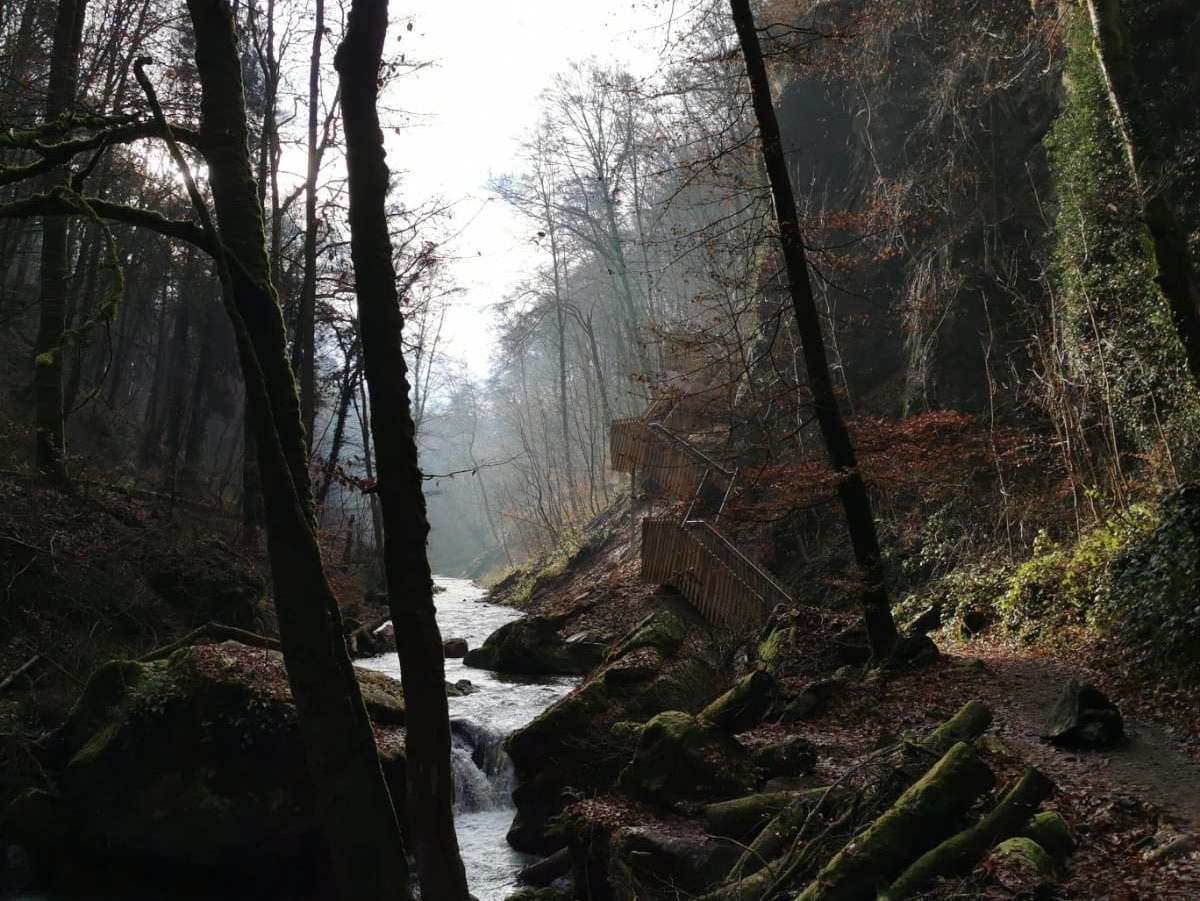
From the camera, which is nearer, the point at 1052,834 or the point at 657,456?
the point at 1052,834

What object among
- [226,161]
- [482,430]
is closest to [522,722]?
[226,161]

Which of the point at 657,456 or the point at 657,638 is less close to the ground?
the point at 657,456

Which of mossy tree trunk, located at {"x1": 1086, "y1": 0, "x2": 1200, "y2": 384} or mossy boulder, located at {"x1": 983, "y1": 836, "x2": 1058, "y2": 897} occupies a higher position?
mossy tree trunk, located at {"x1": 1086, "y1": 0, "x2": 1200, "y2": 384}

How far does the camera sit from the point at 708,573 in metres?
14.6

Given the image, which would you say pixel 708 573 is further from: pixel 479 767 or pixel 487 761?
pixel 479 767

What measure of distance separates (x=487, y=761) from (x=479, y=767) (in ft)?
0.39

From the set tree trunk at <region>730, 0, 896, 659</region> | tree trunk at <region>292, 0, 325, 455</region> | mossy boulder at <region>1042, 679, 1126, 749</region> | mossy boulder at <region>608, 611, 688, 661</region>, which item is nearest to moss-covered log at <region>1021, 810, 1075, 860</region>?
mossy boulder at <region>1042, 679, 1126, 749</region>

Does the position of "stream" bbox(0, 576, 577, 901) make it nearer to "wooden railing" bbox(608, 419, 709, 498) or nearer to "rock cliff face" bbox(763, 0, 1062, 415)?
"wooden railing" bbox(608, 419, 709, 498)

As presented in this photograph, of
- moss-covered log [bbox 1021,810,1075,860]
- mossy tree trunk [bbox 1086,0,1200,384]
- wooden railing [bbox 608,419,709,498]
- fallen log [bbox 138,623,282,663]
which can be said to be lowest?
moss-covered log [bbox 1021,810,1075,860]

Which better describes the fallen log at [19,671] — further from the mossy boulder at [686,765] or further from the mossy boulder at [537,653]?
the mossy boulder at [537,653]

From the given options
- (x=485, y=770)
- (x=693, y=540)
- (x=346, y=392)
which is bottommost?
(x=485, y=770)

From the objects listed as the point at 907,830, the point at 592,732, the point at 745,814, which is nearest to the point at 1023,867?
the point at 907,830

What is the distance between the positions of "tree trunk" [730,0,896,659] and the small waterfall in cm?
471

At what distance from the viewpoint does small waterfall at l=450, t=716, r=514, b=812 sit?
10.0m
